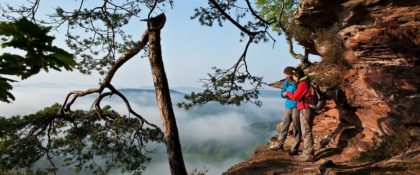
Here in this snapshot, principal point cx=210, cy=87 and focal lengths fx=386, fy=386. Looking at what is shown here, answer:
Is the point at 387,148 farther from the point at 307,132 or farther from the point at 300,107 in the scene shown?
the point at 300,107

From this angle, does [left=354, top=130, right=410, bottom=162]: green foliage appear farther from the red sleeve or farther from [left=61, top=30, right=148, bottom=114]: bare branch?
[left=61, top=30, right=148, bottom=114]: bare branch

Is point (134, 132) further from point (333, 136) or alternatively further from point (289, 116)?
point (333, 136)

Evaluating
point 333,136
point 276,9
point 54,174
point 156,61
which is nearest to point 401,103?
point 333,136

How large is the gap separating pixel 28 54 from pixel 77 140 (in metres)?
9.93

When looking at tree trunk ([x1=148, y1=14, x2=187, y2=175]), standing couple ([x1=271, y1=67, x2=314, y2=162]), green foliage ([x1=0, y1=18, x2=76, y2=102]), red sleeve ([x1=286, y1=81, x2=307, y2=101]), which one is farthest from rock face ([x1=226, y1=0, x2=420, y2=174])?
green foliage ([x1=0, y1=18, x2=76, y2=102])

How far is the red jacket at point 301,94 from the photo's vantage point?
30.0 feet

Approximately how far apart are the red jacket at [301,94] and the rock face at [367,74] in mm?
1381

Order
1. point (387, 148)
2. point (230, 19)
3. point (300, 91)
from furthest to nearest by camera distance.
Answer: point (230, 19) < point (300, 91) < point (387, 148)

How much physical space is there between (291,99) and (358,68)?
2.39 metres

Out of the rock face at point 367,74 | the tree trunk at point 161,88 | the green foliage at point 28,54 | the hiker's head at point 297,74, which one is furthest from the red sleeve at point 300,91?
the green foliage at point 28,54

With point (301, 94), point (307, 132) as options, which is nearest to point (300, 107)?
point (301, 94)

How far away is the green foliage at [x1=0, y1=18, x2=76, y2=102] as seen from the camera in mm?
2121

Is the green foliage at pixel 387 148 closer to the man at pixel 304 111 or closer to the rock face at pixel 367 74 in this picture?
the rock face at pixel 367 74

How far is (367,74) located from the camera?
1013cm
